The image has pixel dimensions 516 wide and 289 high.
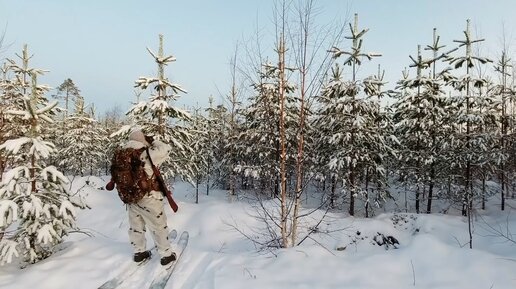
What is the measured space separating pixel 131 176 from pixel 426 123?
15527mm

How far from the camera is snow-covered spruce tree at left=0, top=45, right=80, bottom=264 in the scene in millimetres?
5066

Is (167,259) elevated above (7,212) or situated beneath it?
situated beneath

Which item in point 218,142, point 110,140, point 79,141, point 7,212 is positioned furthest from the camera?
point 110,140

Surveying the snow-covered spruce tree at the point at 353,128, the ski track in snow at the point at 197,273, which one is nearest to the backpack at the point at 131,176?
the ski track in snow at the point at 197,273

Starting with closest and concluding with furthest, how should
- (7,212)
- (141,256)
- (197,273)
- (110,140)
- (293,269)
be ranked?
(293,269)
(197,273)
(7,212)
(141,256)
(110,140)

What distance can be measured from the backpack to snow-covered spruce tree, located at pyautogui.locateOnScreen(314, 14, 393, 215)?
10650 millimetres

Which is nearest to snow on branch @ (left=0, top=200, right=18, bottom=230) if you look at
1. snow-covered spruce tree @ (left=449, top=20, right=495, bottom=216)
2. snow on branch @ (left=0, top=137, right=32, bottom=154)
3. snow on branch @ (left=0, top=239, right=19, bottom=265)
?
snow on branch @ (left=0, top=239, right=19, bottom=265)

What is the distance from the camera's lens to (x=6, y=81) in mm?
16734

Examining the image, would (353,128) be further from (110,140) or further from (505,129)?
(110,140)

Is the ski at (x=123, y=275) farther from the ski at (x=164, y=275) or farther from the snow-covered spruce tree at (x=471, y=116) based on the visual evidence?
the snow-covered spruce tree at (x=471, y=116)

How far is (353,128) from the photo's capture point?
1468cm

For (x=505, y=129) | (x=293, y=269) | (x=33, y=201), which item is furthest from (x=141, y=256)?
(x=505, y=129)

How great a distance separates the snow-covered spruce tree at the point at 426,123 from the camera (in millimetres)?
16141

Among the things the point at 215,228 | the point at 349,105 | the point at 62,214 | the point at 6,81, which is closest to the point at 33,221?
the point at 62,214
